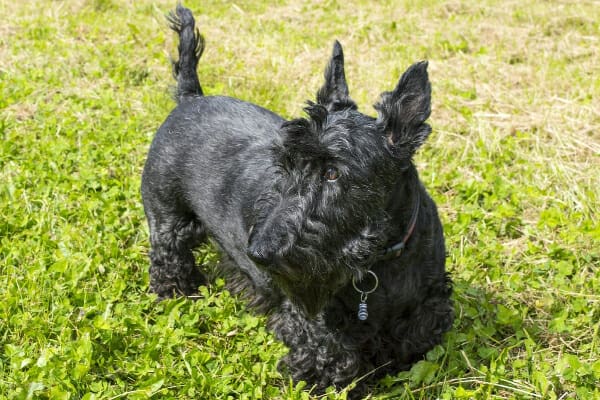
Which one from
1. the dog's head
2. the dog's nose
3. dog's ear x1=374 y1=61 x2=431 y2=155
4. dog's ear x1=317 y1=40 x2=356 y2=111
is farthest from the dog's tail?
the dog's nose

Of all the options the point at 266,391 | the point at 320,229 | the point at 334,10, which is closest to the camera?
the point at 320,229

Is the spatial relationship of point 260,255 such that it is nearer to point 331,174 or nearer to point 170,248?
point 331,174

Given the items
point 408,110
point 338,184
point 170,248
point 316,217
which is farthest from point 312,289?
point 170,248

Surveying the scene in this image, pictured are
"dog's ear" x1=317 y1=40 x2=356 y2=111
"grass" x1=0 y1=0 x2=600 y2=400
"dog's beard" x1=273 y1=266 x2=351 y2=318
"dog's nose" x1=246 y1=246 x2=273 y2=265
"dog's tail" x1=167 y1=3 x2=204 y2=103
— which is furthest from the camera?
"dog's tail" x1=167 y1=3 x2=204 y2=103

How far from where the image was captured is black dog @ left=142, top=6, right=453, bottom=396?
2.69m

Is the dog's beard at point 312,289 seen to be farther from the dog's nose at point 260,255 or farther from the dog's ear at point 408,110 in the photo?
the dog's ear at point 408,110

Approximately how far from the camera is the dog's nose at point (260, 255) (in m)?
2.55

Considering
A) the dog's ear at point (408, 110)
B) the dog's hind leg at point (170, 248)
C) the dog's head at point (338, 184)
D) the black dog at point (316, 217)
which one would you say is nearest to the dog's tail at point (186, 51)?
the black dog at point (316, 217)

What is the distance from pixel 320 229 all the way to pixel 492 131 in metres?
3.11

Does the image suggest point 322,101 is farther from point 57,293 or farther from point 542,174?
point 542,174

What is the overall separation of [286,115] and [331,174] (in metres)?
3.26

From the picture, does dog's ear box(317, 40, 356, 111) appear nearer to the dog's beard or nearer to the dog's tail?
the dog's beard

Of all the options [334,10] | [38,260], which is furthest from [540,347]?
[334,10]

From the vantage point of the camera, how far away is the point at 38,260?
13.2 ft
